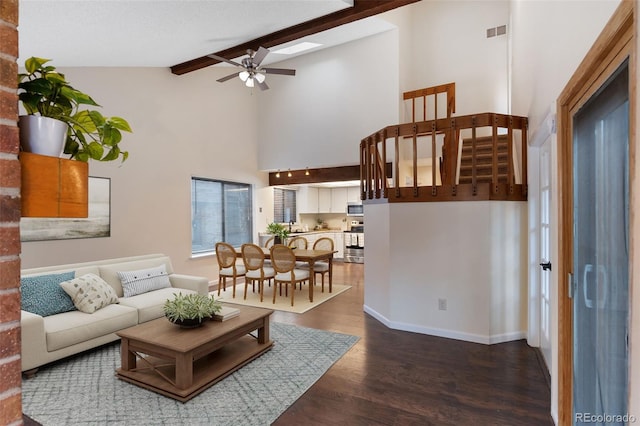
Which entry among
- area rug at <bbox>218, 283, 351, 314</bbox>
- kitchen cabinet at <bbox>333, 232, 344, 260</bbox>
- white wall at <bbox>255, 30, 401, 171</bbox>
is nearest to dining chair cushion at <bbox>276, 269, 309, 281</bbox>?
Answer: area rug at <bbox>218, 283, 351, 314</bbox>

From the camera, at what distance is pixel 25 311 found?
2.99m

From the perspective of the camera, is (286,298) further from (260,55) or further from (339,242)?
(339,242)

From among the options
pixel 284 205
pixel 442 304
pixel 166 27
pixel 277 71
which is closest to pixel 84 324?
pixel 166 27

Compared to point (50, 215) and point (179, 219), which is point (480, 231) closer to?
point (50, 215)

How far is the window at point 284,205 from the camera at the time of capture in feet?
28.8

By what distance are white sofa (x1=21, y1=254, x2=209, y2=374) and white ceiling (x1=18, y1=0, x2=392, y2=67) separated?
2.32 m

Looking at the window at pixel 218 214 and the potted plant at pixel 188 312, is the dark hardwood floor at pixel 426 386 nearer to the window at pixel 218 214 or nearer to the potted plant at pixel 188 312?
the potted plant at pixel 188 312

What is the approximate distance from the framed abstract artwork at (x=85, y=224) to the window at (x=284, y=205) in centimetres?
429

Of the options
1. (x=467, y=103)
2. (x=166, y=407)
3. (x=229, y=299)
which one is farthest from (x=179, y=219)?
(x=467, y=103)

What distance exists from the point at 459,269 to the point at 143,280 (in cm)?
363

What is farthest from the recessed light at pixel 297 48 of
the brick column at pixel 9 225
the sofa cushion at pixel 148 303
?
the brick column at pixel 9 225

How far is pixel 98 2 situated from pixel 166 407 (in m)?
3.26

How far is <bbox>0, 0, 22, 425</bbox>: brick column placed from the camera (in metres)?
0.87

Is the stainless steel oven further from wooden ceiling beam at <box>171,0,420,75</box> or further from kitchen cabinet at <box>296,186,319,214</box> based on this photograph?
wooden ceiling beam at <box>171,0,420,75</box>
